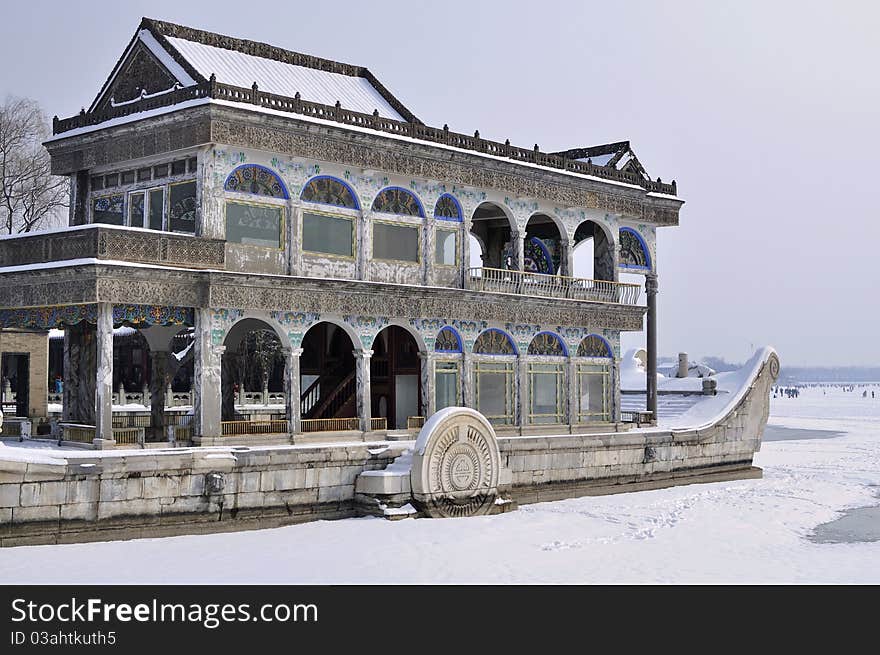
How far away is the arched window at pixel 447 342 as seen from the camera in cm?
2728

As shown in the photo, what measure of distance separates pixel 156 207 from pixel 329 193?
368cm

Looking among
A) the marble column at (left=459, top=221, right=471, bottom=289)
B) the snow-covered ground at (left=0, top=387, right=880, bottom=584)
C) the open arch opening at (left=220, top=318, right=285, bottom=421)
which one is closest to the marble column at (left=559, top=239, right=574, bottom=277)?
the marble column at (left=459, top=221, right=471, bottom=289)

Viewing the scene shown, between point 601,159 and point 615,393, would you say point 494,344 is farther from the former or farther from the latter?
point 601,159

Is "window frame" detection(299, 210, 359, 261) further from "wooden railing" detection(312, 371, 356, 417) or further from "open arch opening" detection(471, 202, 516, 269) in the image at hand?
"open arch opening" detection(471, 202, 516, 269)

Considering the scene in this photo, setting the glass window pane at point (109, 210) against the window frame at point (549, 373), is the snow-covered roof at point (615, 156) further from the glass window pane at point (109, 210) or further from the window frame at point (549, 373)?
the glass window pane at point (109, 210)

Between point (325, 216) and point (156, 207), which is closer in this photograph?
point (156, 207)

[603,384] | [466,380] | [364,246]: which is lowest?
[603,384]

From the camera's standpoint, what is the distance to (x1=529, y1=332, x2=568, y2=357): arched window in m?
29.6

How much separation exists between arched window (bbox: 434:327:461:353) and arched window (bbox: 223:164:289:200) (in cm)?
541

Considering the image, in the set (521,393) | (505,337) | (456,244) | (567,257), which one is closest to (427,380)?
(505,337)

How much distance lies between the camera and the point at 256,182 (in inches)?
933

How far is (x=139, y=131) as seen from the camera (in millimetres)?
23969

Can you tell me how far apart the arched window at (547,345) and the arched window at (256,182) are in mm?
8442

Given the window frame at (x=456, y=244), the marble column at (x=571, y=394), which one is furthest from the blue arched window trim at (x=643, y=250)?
the window frame at (x=456, y=244)
